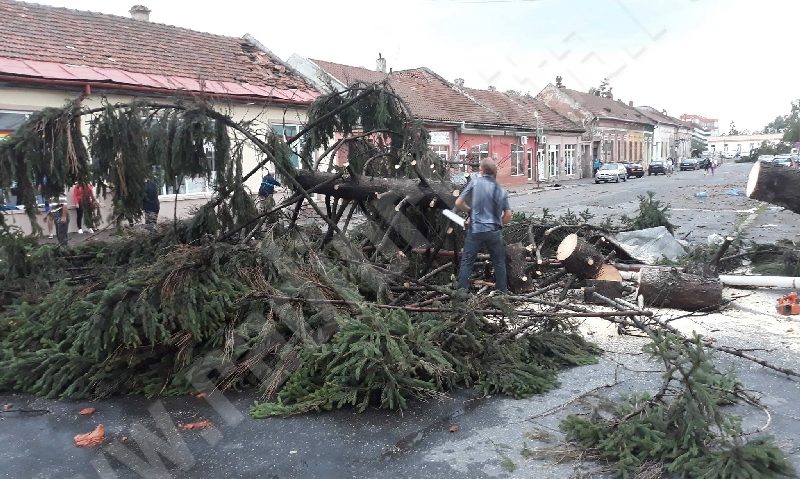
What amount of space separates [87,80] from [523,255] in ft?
35.8

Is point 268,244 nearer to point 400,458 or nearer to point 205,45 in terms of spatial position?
point 400,458

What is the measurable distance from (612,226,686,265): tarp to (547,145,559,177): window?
2986 centimetres

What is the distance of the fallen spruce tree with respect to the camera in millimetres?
4070

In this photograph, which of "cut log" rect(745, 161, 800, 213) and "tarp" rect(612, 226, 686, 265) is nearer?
"cut log" rect(745, 161, 800, 213)

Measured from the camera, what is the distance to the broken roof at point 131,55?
43.3 ft

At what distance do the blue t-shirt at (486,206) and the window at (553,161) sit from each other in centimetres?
3325

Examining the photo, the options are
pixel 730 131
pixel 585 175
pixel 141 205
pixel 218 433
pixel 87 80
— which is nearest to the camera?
pixel 218 433

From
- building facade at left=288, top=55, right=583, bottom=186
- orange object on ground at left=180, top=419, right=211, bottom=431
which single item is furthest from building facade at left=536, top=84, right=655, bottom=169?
orange object on ground at left=180, top=419, right=211, bottom=431

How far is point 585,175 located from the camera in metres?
44.3

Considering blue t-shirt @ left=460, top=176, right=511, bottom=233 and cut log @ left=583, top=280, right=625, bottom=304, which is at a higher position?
blue t-shirt @ left=460, top=176, right=511, bottom=233

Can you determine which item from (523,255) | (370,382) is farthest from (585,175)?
(370,382)

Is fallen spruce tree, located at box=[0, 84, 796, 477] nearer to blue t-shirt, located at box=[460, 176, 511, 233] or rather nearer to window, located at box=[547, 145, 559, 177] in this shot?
blue t-shirt, located at box=[460, 176, 511, 233]

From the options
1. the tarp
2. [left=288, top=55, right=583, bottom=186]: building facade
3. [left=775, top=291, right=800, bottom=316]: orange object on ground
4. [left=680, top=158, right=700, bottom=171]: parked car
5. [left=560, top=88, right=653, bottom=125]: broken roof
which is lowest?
[left=775, top=291, right=800, bottom=316]: orange object on ground

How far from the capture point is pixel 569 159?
42.1 m
